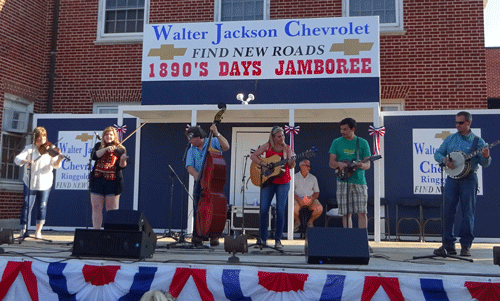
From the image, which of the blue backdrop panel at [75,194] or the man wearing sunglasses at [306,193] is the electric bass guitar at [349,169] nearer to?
the man wearing sunglasses at [306,193]

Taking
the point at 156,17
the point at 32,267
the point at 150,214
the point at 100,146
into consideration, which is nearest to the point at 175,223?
the point at 150,214

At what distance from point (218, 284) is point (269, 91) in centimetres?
590

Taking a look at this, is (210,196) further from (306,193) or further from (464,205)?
(306,193)

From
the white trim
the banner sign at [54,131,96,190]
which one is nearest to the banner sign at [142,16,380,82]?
the white trim

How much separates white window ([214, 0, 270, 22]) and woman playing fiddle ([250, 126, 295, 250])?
251 inches

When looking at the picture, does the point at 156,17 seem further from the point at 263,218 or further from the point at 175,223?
the point at 263,218

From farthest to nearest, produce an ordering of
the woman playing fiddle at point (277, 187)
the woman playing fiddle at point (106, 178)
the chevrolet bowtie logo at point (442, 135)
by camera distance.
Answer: the chevrolet bowtie logo at point (442, 135) → the woman playing fiddle at point (106, 178) → the woman playing fiddle at point (277, 187)

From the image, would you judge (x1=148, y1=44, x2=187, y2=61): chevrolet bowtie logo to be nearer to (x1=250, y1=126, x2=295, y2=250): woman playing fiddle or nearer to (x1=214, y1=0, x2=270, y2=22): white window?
(x1=214, y1=0, x2=270, y2=22): white window

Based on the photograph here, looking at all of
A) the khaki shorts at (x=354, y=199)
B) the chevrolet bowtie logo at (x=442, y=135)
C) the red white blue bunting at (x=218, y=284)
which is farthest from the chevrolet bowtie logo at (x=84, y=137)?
the chevrolet bowtie logo at (x=442, y=135)

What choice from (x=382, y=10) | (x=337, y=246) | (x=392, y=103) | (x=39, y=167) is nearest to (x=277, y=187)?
(x=337, y=246)

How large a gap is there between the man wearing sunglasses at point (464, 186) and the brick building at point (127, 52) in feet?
16.5

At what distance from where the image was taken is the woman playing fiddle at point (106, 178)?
6.90 metres

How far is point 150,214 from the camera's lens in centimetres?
1092

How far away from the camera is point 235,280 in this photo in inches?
180
